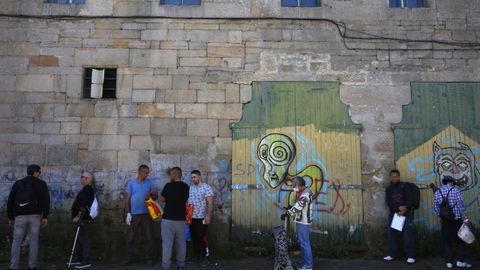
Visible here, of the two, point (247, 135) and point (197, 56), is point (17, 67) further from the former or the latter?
point (247, 135)

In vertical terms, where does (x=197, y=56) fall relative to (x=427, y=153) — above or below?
above

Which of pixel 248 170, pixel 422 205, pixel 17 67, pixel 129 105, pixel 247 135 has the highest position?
pixel 17 67

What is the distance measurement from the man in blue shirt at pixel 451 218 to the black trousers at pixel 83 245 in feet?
20.4

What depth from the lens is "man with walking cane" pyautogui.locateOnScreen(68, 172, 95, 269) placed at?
7451 millimetres

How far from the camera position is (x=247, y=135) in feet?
27.8

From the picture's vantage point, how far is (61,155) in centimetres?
845

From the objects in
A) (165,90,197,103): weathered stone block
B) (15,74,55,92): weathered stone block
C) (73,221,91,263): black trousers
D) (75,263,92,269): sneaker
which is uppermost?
(15,74,55,92): weathered stone block

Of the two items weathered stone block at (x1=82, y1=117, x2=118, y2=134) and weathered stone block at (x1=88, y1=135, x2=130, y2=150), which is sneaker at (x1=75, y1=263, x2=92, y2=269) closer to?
weathered stone block at (x1=88, y1=135, x2=130, y2=150)

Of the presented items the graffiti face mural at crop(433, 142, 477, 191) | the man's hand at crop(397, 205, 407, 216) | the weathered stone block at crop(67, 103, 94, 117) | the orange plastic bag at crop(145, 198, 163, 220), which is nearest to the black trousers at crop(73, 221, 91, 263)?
the orange plastic bag at crop(145, 198, 163, 220)

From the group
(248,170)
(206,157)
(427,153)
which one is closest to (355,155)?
(427,153)

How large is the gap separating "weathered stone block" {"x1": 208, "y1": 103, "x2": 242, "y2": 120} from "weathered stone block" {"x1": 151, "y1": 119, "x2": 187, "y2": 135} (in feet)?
1.98

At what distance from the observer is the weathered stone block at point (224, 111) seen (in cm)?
855

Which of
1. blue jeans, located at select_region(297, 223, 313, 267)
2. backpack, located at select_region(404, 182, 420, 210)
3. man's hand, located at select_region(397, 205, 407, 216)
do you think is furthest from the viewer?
backpack, located at select_region(404, 182, 420, 210)

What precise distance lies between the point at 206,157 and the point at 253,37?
2661mm
